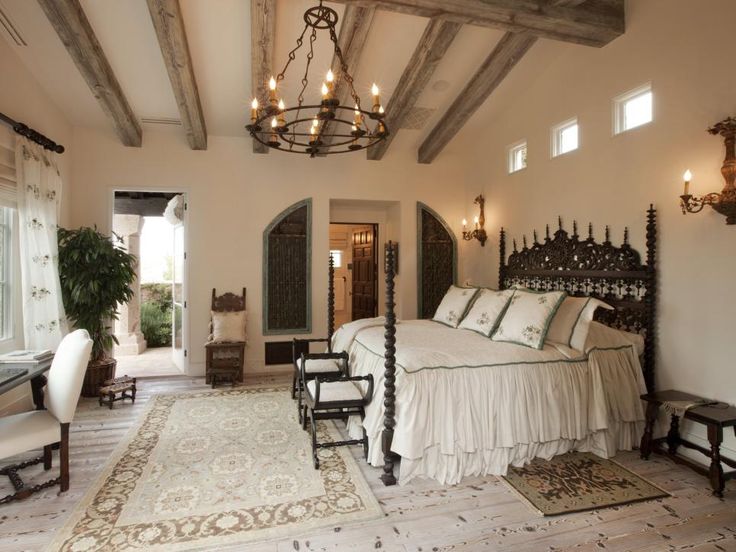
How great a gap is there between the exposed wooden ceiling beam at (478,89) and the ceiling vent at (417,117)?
195mm

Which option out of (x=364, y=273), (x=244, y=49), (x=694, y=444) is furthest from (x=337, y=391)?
(x=364, y=273)

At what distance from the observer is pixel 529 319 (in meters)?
3.37

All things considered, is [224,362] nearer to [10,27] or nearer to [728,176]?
[10,27]

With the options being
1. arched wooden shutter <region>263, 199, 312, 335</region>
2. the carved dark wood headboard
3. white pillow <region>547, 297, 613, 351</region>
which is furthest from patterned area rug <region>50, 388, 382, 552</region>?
the carved dark wood headboard

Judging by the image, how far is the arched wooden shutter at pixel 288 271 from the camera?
5805mm

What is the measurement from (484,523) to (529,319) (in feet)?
5.08

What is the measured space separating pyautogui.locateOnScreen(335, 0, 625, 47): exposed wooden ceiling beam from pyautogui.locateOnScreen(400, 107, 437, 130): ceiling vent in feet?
5.70

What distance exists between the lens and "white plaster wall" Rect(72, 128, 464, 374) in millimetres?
5281

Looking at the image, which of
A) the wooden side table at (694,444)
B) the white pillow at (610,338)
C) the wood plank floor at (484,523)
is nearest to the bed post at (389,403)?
the wood plank floor at (484,523)

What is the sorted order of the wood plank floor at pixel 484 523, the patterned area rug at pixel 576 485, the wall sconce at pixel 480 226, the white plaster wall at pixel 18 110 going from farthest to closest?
the wall sconce at pixel 480 226
the white plaster wall at pixel 18 110
the patterned area rug at pixel 576 485
the wood plank floor at pixel 484 523

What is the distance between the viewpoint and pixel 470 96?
484cm

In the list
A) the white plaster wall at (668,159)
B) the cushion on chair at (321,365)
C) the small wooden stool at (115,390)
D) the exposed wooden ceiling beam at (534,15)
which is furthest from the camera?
the small wooden stool at (115,390)

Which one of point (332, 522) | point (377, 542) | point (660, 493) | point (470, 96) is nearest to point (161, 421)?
point (332, 522)

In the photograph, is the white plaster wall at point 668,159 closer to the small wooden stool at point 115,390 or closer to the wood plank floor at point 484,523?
the wood plank floor at point 484,523
